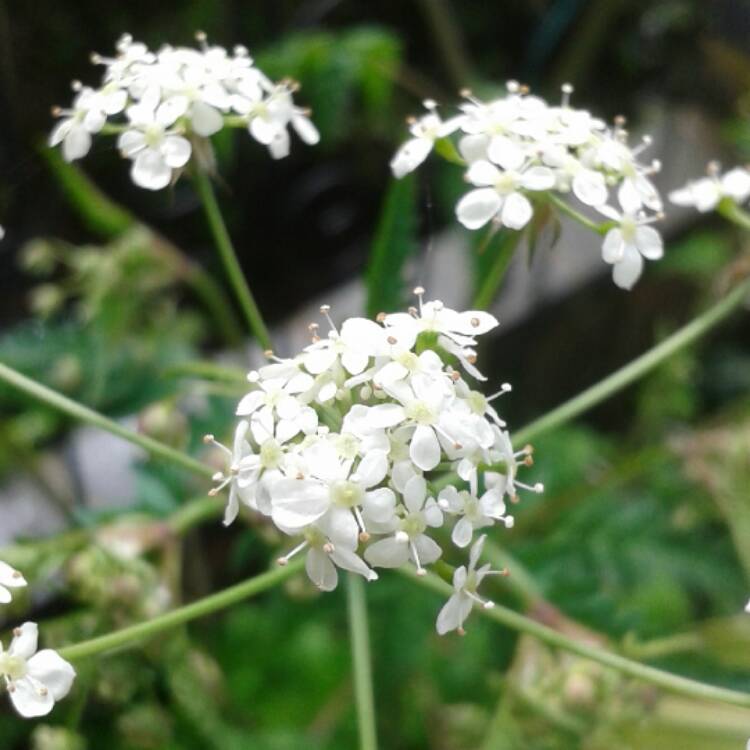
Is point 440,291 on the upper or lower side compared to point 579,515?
upper

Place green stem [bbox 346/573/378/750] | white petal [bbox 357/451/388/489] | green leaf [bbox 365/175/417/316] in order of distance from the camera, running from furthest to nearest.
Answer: green leaf [bbox 365/175/417/316] → green stem [bbox 346/573/378/750] → white petal [bbox 357/451/388/489]

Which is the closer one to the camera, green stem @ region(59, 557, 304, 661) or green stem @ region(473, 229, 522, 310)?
green stem @ region(59, 557, 304, 661)

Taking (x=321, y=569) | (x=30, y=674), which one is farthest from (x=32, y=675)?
(x=321, y=569)

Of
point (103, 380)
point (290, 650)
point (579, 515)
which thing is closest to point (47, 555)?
point (103, 380)

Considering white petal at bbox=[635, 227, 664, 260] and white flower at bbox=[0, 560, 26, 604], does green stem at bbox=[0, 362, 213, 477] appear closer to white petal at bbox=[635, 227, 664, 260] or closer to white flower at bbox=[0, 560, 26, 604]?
white flower at bbox=[0, 560, 26, 604]

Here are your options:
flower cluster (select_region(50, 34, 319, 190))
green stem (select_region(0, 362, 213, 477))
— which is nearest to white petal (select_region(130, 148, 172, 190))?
flower cluster (select_region(50, 34, 319, 190))

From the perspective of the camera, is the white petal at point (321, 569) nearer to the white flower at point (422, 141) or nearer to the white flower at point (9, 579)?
the white flower at point (9, 579)

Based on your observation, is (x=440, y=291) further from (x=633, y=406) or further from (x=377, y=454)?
(x=377, y=454)

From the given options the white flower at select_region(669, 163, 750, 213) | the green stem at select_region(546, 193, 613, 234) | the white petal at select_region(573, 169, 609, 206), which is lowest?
the green stem at select_region(546, 193, 613, 234)
